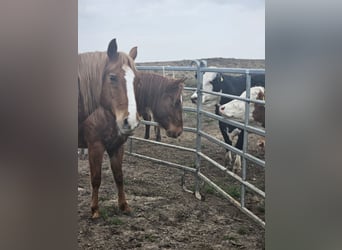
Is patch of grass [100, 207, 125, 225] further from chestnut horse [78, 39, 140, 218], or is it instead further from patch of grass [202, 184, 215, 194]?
patch of grass [202, 184, 215, 194]

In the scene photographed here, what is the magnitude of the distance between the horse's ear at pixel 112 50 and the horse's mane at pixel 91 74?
0.06 ft

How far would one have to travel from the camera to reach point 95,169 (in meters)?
1.68

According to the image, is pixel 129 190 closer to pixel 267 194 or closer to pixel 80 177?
pixel 80 177

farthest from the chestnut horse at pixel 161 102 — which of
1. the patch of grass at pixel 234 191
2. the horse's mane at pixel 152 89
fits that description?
the patch of grass at pixel 234 191

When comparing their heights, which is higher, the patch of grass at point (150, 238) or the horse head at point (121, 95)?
the horse head at point (121, 95)

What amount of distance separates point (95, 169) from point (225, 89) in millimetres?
662

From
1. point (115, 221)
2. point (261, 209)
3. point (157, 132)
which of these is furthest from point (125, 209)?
point (261, 209)

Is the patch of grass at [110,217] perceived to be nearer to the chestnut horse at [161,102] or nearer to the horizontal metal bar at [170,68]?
the chestnut horse at [161,102]

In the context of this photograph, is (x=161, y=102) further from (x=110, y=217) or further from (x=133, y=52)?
(x=110, y=217)

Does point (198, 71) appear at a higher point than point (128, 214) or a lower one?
higher

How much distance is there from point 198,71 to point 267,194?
0.59 metres

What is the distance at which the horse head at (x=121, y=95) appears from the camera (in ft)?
5.55
